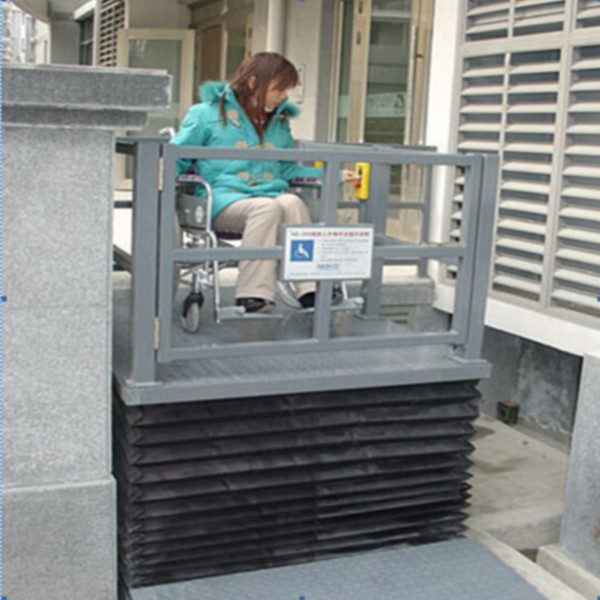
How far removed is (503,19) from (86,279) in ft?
11.2

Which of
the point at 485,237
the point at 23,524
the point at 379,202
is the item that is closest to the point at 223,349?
the point at 23,524

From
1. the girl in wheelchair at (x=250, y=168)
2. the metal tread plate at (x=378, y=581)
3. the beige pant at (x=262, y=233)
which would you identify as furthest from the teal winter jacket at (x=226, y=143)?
Result: the metal tread plate at (x=378, y=581)

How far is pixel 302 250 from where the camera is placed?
3.65m

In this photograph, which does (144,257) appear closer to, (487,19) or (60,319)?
(60,319)

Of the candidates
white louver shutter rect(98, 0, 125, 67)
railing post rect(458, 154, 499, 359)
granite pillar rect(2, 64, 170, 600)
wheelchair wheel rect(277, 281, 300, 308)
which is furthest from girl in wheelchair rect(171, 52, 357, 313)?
white louver shutter rect(98, 0, 125, 67)

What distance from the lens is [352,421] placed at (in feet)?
12.6

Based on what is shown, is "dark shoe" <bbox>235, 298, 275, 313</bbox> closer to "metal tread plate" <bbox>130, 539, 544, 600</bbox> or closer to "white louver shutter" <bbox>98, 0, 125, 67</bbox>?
"metal tread plate" <bbox>130, 539, 544, 600</bbox>


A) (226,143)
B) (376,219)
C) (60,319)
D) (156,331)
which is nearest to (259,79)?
(226,143)

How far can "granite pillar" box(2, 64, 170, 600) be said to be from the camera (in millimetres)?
3117

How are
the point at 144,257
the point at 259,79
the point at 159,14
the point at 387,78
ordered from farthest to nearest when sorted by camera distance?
the point at 159,14, the point at 387,78, the point at 259,79, the point at 144,257

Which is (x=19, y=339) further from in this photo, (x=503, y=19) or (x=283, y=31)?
(x=283, y=31)

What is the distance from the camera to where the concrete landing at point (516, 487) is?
4.53m

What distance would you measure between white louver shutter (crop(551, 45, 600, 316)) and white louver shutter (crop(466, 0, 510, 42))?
678 millimetres

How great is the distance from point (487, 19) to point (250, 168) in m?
2.20
